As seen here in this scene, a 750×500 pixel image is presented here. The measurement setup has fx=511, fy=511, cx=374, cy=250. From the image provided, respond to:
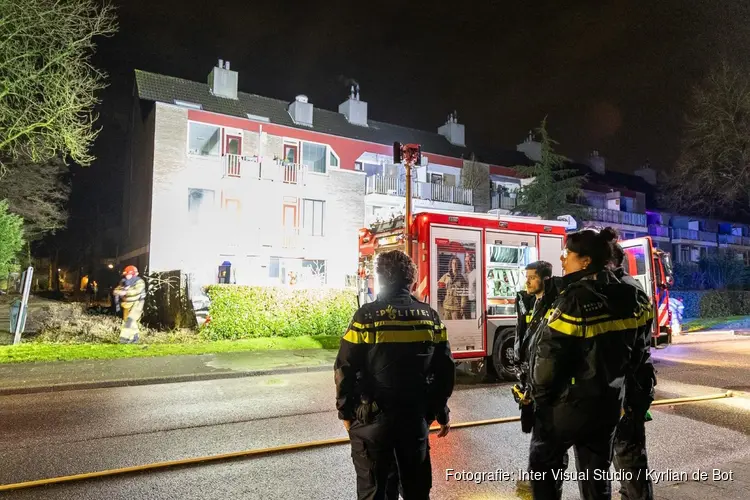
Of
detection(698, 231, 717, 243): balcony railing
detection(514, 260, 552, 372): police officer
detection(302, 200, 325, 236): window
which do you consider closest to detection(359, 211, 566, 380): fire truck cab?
detection(514, 260, 552, 372): police officer

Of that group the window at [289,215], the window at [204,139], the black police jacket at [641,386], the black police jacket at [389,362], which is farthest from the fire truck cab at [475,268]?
the window at [204,139]

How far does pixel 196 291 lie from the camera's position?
21031mm

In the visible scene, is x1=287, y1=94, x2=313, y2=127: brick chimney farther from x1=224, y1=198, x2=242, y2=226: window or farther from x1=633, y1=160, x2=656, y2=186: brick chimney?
x1=633, y1=160, x2=656, y2=186: brick chimney

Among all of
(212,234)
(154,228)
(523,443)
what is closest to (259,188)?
(212,234)

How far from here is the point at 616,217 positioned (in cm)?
3794

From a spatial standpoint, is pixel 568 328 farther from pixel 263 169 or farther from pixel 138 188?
pixel 138 188

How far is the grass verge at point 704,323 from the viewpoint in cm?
1959

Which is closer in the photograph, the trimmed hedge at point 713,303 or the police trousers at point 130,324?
the police trousers at point 130,324

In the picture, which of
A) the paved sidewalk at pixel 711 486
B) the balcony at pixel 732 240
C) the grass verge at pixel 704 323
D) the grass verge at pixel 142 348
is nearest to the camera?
the paved sidewalk at pixel 711 486

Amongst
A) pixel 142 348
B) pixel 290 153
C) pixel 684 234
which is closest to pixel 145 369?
pixel 142 348

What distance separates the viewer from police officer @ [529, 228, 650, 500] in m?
2.73

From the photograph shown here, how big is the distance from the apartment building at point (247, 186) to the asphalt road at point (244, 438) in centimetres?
1385

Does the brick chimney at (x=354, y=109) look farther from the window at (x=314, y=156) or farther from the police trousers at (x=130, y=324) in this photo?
the police trousers at (x=130, y=324)

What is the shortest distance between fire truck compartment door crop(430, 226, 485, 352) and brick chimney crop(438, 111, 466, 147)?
2669 centimetres
